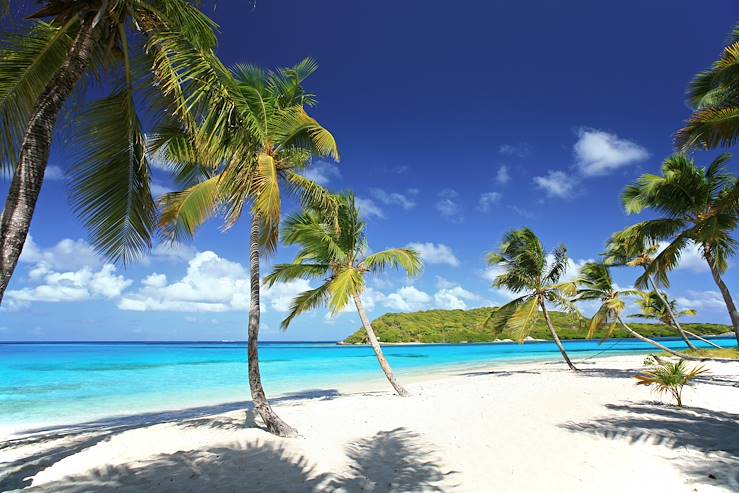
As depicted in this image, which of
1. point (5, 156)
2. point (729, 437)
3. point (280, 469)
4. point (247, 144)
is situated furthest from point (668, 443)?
point (5, 156)

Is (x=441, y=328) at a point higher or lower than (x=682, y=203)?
lower

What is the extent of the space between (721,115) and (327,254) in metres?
8.94

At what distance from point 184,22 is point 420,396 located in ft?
32.2

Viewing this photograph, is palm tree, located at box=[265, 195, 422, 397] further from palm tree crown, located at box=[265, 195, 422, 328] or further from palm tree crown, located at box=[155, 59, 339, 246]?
palm tree crown, located at box=[155, 59, 339, 246]

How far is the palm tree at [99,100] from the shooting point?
3.37m

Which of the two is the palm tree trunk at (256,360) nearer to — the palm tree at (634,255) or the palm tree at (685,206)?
the palm tree at (685,206)

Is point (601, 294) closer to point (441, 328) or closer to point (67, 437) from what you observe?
point (67, 437)

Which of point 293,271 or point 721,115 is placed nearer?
point 721,115

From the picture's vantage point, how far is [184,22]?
431 centimetres

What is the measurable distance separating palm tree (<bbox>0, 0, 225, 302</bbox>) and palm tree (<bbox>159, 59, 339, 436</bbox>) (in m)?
0.54

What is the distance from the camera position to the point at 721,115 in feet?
23.7

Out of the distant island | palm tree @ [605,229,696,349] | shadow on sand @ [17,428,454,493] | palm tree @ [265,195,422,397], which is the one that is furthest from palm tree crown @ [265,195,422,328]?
the distant island

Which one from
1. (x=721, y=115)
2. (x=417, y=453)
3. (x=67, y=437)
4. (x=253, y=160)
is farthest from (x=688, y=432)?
(x=67, y=437)

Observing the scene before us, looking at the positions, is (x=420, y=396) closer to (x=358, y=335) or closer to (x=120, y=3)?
(x=120, y=3)
